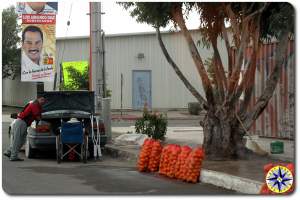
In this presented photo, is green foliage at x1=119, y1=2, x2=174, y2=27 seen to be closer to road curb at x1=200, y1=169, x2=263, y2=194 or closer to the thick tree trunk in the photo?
the thick tree trunk

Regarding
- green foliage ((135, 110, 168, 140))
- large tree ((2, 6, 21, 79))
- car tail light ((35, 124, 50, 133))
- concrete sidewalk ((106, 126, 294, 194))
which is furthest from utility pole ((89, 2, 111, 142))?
large tree ((2, 6, 21, 79))

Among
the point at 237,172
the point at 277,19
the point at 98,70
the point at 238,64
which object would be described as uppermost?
the point at 277,19

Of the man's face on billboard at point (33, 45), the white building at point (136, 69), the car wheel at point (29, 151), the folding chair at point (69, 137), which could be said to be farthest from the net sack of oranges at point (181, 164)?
the white building at point (136, 69)

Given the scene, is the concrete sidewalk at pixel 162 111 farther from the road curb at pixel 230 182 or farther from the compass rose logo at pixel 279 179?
the compass rose logo at pixel 279 179

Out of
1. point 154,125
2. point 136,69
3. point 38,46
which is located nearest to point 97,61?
point 154,125

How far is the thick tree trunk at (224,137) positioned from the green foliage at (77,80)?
50.3ft

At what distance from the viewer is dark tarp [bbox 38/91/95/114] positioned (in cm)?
1423

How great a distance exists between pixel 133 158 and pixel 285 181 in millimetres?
6598

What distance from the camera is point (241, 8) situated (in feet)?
36.0

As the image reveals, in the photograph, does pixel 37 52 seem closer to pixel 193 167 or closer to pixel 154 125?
pixel 154 125

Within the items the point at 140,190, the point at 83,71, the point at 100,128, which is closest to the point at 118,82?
the point at 83,71

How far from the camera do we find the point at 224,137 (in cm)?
1161

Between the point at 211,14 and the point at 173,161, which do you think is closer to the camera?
the point at 173,161

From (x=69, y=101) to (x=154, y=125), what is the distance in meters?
2.49
